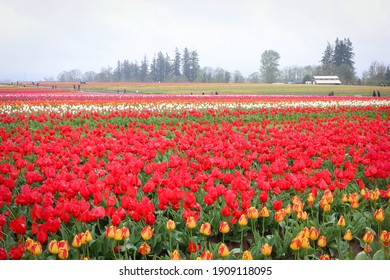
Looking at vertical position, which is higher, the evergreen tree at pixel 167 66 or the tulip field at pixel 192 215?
the evergreen tree at pixel 167 66

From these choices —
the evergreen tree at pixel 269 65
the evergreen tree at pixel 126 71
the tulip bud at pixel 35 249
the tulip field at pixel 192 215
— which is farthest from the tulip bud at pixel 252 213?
the evergreen tree at pixel 126 71

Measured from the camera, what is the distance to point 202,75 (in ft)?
196

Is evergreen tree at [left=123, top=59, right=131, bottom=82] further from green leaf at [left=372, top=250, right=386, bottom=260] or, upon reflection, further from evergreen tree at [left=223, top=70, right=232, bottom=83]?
green leaf at [left=372, top=250, right=386, bottom=260]

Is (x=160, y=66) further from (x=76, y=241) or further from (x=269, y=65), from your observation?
(x=76, y=241)

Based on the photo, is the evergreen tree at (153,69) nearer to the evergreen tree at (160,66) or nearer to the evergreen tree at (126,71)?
the evergreen tree at (160,66)

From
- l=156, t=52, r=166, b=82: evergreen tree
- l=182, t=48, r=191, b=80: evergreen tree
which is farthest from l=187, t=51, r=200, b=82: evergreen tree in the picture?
l=156, t=52, r=166, b=82: evergreen tree

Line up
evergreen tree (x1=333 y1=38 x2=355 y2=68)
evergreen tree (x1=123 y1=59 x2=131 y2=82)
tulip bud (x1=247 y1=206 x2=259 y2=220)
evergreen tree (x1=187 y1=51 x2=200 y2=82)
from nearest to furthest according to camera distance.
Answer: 1. tulip bud (x1=247 y1=206 x2=259 y2=220)
2. evergreen tree (x1=333 y1=38 x2=355 y2=68)
3. evergreen tree (x1=123 y1=59 x2=131 y2=82)
4. evergreen tree (x1=187 y1=51 x2=200 y2=82)

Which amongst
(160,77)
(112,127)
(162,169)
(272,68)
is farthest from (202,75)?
(162,169)

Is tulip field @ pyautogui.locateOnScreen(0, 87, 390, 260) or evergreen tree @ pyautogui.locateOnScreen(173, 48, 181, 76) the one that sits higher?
evergreen tree @ pyautogui.locateOnScreen(173, 48, 181, 76)

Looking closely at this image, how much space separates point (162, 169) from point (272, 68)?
2626 cm

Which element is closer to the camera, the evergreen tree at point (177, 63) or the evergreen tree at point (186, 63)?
the evergreen tree at point (186, 63)

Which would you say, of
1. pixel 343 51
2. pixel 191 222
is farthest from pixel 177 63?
pixel 191 222

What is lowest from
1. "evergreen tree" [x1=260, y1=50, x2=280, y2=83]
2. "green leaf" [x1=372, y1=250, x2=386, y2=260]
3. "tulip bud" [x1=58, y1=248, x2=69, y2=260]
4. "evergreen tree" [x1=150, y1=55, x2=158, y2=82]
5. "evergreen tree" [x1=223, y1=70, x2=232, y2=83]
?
"green leaf" [x1=372, y1=250, x2=386, y2=260]
